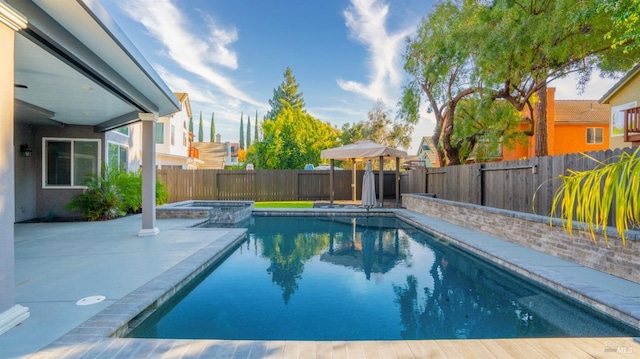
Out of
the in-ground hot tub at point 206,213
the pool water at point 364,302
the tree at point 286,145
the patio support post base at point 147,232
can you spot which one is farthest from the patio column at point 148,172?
the tree at point 286,145

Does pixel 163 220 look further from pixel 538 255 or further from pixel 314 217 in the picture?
pixel 538 255

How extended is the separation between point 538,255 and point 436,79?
9238 mm

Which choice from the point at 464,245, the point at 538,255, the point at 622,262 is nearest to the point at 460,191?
the point at 464,245

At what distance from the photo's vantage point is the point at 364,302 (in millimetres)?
4125

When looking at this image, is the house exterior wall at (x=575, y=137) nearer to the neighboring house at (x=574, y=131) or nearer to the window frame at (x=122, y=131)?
the neighboring house at (x=574, y=131)

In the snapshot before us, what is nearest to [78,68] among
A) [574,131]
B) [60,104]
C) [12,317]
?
[12,317]

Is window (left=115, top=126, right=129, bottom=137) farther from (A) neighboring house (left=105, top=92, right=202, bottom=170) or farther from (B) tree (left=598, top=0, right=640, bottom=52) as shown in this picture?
(B) tree (left=598, top=0, right=640, bottom=52)

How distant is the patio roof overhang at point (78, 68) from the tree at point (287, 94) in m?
29.8

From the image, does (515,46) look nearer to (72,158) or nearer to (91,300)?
(91,300)

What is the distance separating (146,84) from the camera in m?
5.73

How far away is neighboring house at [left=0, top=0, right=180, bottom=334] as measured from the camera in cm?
290

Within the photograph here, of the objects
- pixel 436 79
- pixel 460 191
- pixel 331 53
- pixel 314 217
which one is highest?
pixel 331 53

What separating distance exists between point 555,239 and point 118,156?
12.9 meters

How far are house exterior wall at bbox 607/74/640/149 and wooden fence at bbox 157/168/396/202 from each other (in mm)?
10051
